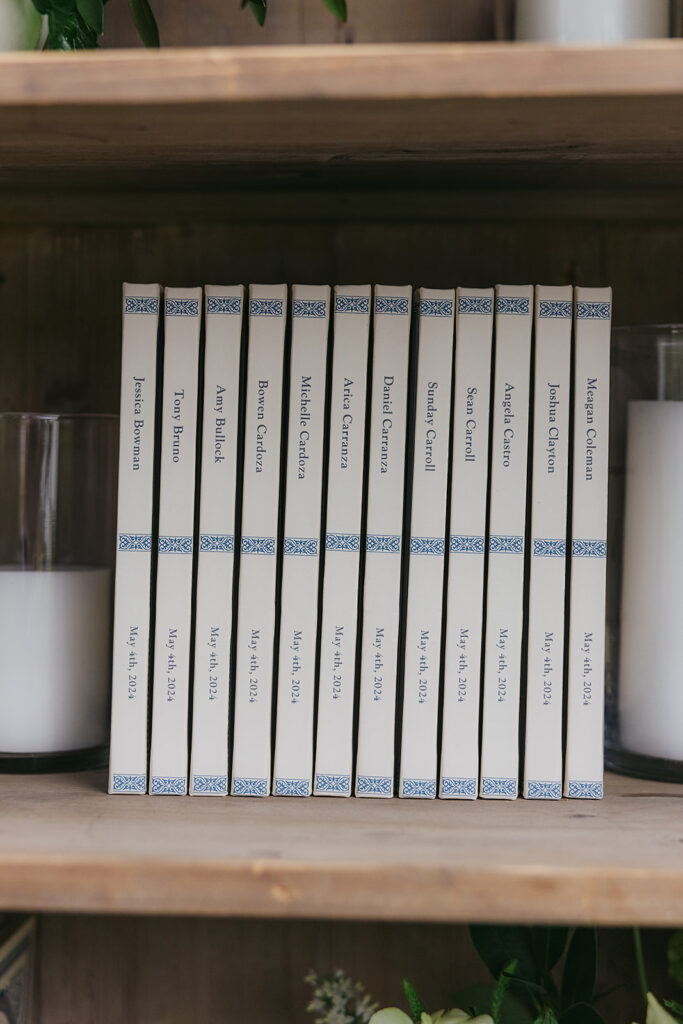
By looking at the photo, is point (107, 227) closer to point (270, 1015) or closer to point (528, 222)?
point (528, 222)

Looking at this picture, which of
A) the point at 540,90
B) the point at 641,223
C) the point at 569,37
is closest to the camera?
the point at 540,90

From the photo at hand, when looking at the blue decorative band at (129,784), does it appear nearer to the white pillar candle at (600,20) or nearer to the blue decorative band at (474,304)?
the blue decorative band at (474,304)

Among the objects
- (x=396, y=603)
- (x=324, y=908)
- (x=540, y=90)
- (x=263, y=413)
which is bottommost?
(x=324, y=908)

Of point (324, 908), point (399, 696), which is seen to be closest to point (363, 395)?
point (399, 696)

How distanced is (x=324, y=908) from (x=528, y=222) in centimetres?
52

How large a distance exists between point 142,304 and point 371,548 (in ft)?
0.68

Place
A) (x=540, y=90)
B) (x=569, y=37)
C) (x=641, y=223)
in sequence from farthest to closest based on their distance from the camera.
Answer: (x=641, y=223)
(x=569, y=37)
(x=540, y=90)

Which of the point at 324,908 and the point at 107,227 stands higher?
the point at 107,227

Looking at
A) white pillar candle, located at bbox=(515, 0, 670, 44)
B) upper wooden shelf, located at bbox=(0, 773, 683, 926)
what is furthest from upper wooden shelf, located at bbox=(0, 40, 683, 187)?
upper wooden shelf, located at bbox=(0, 773, 683, 926)

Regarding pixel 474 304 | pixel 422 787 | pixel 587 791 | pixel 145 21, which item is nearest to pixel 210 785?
pixel 422 787

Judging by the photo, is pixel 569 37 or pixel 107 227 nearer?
pixel 569 37

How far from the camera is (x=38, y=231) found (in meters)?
0.75

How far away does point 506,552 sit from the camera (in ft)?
1.87

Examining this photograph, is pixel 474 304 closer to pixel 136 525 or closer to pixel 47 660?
pixel 136 525
